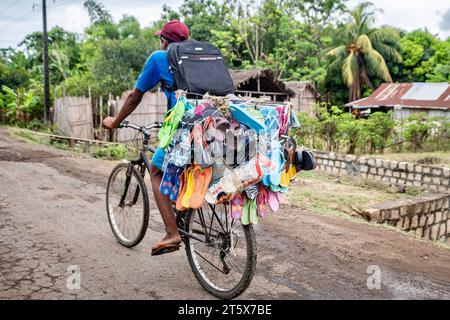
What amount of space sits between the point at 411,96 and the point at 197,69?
2749 centimetres

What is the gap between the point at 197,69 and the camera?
326 cm

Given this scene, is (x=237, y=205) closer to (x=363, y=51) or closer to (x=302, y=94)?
(x=302, y=94)

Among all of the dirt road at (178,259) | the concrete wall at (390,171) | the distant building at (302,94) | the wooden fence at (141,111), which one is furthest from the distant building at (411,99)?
the dirt road at (178,259)

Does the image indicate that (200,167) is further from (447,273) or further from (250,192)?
(447,273)

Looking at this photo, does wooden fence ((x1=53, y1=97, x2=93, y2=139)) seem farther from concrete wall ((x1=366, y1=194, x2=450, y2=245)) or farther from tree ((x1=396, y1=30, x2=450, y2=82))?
tree ((x1=396, y1=30, x2=450, y2=82))

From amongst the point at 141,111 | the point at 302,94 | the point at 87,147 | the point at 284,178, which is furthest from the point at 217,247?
the point at 302,94

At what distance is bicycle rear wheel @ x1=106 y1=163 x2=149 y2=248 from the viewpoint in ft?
12.8

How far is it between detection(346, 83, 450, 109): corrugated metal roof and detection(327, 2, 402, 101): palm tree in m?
1.56

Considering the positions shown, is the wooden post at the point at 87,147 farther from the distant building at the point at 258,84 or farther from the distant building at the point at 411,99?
the distant building at the point at 411,99

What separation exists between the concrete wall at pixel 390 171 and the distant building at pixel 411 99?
625 inches

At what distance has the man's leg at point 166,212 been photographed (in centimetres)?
333

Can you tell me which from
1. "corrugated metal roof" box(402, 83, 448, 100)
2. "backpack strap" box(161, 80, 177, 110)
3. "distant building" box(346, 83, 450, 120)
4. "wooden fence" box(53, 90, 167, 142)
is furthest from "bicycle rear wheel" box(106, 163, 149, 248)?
"corrugated metal roof" box(402, 83, 448, 100)
